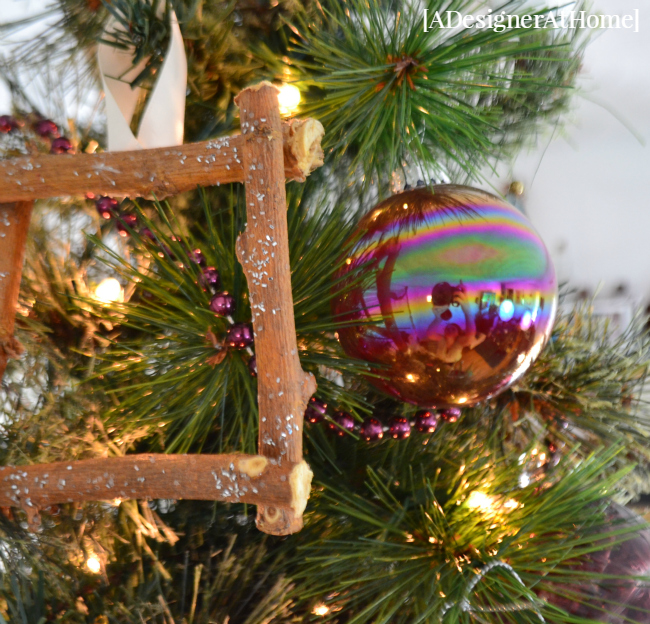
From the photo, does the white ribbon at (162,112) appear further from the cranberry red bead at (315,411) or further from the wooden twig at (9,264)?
the cranberry red bead at (315,411)

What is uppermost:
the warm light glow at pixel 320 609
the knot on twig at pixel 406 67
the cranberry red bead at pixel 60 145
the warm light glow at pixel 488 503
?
the cranberry red bead at pixel 60 145

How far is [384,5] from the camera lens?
358 millimetres

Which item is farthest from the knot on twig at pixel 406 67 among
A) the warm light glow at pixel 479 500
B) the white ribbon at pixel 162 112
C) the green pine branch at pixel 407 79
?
the warm light glow at pixel 479 500

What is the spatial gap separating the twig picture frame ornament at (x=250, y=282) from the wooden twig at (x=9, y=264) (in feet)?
0.06

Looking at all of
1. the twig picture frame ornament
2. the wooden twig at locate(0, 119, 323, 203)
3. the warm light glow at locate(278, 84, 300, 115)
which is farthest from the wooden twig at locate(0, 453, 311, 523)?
the warm light glow at locate(278, 84, 300, 115)

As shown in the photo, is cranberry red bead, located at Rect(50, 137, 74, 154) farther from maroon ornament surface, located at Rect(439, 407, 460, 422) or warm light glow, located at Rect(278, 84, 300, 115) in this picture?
maroon ornament surface, located at Rect(439, 407, 460, 422)

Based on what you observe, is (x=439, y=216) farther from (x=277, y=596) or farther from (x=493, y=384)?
(x=277, y=596)

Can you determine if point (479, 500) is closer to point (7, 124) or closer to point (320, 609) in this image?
point (320, 609)

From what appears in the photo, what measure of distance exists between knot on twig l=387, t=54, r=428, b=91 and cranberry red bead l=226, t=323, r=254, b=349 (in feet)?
0.48

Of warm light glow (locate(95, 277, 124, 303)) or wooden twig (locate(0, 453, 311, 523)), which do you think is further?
warm light glow (locate(95, 277, 124, 303))

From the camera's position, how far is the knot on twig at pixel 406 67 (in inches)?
10.7

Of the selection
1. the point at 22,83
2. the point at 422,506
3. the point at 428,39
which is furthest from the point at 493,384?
the point at 22,83

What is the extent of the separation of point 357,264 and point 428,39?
11cm

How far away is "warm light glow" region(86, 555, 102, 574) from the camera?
0.30m
